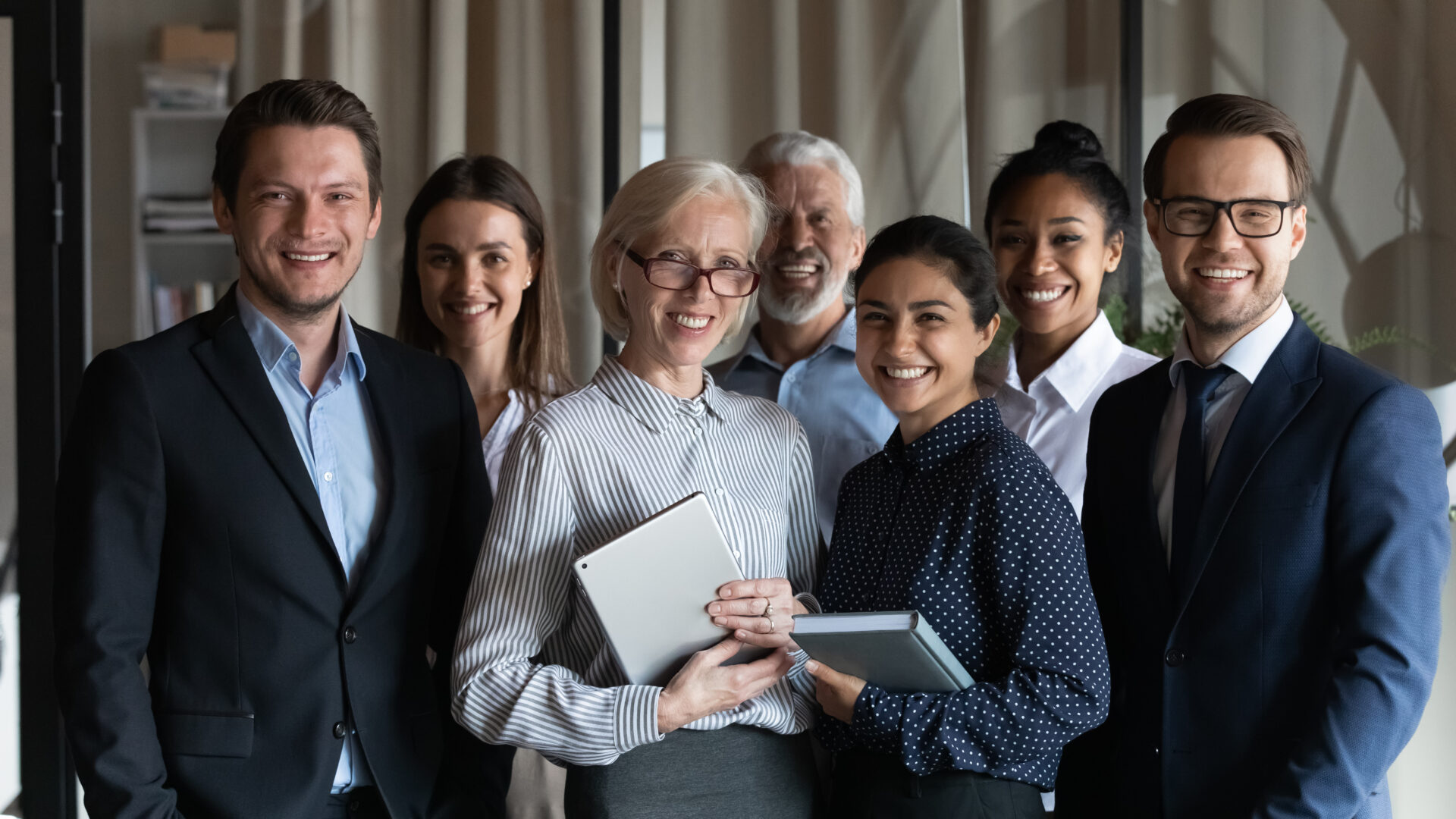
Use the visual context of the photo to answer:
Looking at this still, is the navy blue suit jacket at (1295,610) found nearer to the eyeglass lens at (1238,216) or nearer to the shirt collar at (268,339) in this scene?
the eyeglass lens at (1238,216)

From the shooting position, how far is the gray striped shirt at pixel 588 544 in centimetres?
166

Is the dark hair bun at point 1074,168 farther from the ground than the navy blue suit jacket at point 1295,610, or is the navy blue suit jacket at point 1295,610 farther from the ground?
the dark hair bun at point 1074,168

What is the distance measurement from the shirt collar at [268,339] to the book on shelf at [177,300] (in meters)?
2.41

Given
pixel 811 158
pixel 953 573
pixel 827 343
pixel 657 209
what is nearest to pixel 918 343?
pixel 953 573

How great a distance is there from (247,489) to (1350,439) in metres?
1.61

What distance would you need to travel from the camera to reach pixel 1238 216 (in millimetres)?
1844

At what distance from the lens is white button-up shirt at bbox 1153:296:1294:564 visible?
183 cm

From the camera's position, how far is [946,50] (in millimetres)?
4367

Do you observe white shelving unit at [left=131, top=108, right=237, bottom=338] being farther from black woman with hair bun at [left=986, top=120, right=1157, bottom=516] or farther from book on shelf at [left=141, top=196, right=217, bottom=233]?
black woman with hair bun at [left=986, top=120, right=1157, bottom=516]

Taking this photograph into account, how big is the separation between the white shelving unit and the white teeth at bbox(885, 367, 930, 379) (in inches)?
121

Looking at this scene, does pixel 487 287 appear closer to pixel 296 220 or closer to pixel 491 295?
pixel 491 295

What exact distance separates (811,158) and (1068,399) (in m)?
0.89

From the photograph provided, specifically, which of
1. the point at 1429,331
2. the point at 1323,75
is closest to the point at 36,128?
the point at 1323,75

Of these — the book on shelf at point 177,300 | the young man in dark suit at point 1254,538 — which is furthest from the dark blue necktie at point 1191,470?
the book on shelf at point 177,300
